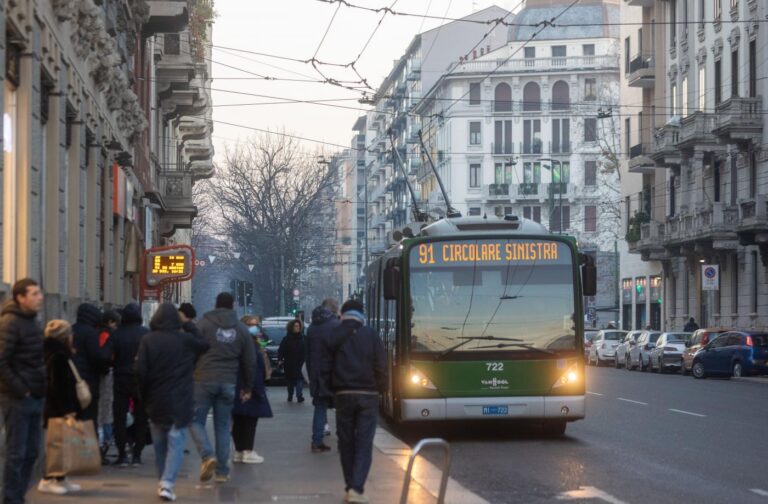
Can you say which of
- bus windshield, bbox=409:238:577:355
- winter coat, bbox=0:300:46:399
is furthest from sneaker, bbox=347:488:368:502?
bus windshield, bbox=409:238:577:355

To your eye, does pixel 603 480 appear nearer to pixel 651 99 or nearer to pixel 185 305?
pixel 185 305

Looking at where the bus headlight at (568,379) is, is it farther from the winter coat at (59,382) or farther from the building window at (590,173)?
the building window at (590,173)

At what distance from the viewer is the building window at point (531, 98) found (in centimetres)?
10388

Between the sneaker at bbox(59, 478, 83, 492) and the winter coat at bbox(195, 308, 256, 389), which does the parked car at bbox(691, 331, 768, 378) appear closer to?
the winter coat at bbox(195, 308, 256, 389)

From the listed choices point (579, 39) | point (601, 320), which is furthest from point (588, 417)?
point (579, 39)

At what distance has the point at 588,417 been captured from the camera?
24125mm

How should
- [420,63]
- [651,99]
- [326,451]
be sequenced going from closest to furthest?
[326,451] < [651,99] < [420,63]

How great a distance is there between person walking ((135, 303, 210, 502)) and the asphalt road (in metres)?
2.79

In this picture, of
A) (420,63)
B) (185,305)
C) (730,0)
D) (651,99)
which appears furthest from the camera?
(420,63)

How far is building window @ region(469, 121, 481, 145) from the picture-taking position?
103812 mm

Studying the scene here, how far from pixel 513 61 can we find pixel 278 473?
90.0m

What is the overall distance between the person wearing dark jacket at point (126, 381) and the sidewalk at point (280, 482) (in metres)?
0.27

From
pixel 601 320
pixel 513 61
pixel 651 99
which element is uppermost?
pixel 513 61

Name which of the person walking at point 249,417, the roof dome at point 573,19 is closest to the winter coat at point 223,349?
the person walking at point 249,417
